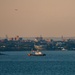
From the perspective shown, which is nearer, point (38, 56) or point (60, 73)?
point (60, 73)

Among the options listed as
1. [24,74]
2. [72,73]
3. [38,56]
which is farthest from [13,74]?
[38,56]

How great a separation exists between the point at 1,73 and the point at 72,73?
24.0 feet

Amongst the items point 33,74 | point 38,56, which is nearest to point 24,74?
point 33,74

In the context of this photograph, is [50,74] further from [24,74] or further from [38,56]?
[38,56]

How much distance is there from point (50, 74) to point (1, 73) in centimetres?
550

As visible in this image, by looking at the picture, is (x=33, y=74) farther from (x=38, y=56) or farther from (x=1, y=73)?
(x=38, y=56)

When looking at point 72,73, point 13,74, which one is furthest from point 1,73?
point 72,73

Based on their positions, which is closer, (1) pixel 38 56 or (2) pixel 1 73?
(2) pixel 1 73

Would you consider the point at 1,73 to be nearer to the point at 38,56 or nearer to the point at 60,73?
the point at 60,73

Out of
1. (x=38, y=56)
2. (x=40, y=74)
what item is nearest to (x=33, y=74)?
(x=40, y=74)

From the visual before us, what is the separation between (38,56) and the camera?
140m

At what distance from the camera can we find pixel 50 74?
7038 cm

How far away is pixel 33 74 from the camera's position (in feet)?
233

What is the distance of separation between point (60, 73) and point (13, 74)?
4842mm
